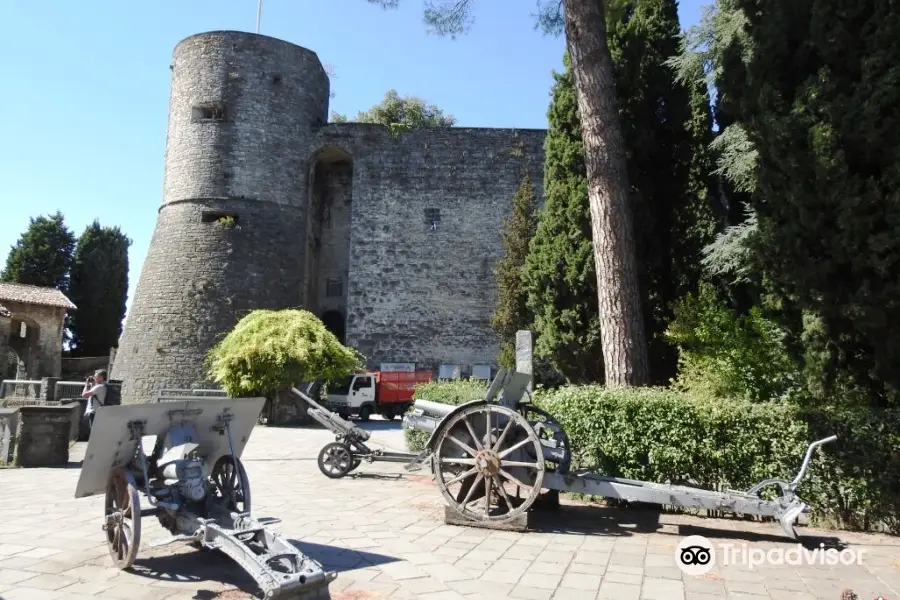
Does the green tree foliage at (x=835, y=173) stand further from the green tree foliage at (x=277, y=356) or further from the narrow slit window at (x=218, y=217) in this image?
the narrow slit window at (x=218, y=217)

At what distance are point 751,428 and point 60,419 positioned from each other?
838 cm

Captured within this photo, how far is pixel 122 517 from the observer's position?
382 centimetres

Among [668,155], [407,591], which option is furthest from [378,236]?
[407,591]

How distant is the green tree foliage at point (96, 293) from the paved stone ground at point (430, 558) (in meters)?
27.3

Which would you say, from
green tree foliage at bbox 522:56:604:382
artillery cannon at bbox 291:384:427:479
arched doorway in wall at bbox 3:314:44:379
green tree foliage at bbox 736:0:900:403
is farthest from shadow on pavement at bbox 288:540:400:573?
arched doorway in wall at bbox 3:314:44:379

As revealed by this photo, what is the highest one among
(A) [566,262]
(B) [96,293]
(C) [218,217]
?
(C) [218,217]

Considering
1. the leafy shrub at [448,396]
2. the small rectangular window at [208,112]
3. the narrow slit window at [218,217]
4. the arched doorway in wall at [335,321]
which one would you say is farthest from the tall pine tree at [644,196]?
the arched doorway in wall at [335,321]

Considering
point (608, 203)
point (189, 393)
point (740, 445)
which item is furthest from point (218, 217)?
point (740, 445)

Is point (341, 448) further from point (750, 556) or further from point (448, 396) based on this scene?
point (750, 556)

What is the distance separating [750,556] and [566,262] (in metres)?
6.94

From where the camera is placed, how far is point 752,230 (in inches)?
305

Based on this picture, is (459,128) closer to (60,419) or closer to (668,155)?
(668,155)

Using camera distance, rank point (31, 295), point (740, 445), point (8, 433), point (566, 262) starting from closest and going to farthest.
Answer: point (740, 445) < point (8, 433) < point (566, 262) < point (31, 295)

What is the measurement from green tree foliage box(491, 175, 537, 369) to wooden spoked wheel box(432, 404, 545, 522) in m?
11.8
